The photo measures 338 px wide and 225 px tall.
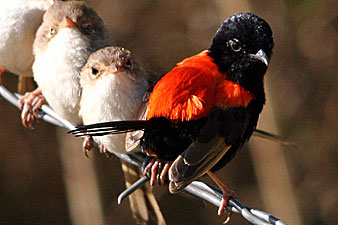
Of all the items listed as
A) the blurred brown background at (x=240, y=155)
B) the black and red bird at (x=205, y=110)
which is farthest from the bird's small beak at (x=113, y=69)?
the blurred brown background at (x=240, y=155)

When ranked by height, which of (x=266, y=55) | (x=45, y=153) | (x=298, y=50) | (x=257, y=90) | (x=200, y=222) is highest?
(x=266, y=55)

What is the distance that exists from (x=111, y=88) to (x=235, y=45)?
0.69 m

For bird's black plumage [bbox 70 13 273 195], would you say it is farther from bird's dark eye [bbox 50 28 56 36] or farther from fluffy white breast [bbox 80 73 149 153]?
bird's dark eye [bbox 50 28 56 36]

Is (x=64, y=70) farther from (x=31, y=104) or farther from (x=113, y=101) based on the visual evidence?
(x=31, y=104)

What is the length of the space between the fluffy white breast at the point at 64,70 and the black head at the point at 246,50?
81cm

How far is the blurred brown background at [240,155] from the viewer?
5.85 meters

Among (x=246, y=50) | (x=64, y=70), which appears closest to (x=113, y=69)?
(x=64, y=70)

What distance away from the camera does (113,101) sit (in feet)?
9.34

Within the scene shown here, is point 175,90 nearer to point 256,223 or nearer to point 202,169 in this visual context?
point 202,169

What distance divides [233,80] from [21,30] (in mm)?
1515

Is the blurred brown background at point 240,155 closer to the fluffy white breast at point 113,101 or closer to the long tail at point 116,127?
the fluffy white breast at point 113,101

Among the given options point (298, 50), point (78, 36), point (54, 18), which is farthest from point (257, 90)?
point (298, 50)

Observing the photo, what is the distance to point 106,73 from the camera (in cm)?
293

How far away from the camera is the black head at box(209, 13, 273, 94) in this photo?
9.28 ft
